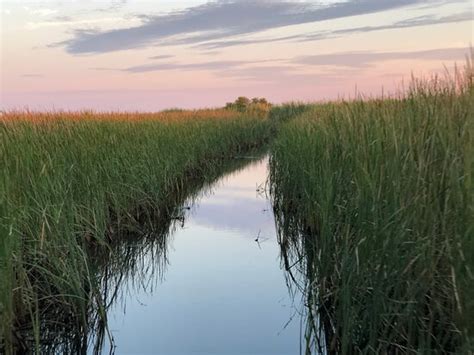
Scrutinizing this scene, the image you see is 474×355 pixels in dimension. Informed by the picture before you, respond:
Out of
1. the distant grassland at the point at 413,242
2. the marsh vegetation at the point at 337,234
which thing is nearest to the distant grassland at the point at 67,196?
the marsh vegetation at the point at 337,234

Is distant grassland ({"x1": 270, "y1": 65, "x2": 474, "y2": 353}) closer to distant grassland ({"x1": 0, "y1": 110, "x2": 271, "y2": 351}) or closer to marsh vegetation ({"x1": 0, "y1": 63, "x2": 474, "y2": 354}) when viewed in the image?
marsh vegetation ({"x1": 0, "y1": 63, "x2": 474, "y2": 354})

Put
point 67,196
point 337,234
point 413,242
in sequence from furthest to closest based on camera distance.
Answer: point 67,196 < point 337,234 < point 413,242

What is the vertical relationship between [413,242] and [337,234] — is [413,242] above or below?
above

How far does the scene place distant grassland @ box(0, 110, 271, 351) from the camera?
2.99 m

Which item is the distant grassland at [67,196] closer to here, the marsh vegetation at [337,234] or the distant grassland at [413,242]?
the marsh vegetation at [337,234]

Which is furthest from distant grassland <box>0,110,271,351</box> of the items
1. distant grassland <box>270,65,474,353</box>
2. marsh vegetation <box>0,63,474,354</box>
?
distant grassland <box>270,65,474,353</box>

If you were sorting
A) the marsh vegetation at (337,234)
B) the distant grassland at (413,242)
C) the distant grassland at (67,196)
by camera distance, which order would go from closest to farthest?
the distant grassland at (413,242) < the marsh vegetation at (337,234) < the distant grassland at (67,196)

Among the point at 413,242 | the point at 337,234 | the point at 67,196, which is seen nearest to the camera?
the point at 413,242

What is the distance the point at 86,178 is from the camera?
15.5 ft

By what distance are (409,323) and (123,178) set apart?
4361 millimetres

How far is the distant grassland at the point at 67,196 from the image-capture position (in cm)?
299

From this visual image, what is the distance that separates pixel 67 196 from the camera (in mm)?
4043

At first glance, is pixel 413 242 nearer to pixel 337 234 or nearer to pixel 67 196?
pixel 337 234

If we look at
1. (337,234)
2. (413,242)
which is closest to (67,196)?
(337,234)
